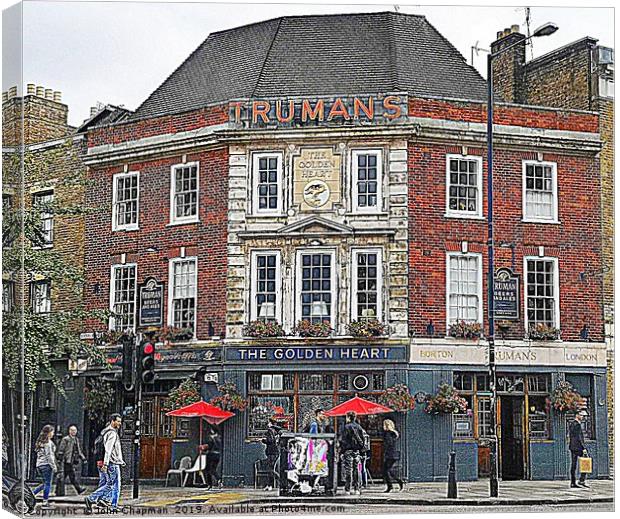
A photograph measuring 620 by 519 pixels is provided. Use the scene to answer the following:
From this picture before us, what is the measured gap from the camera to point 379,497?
19375 millimetres

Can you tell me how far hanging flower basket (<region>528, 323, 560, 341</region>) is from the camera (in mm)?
20734

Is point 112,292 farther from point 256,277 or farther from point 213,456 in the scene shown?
point 213,456

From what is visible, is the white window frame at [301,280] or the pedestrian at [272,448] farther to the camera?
the white window frame at [301,280]

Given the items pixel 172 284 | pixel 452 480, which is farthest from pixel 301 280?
pixel 452 480

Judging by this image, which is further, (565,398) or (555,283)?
(555,283)

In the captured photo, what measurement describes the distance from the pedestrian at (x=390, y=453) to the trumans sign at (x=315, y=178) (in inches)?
150

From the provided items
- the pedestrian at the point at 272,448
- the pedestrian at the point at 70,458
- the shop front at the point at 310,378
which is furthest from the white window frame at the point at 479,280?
the pedestrian at the point at 70,458

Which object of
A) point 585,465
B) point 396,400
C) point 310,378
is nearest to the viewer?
point 396,400

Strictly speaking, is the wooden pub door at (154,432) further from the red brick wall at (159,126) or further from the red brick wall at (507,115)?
the red brick wall at (507,115)

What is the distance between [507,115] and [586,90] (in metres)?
1.62

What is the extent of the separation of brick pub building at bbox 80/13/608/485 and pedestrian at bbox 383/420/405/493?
0.15 m

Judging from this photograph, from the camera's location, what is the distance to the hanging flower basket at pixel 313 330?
792 inches

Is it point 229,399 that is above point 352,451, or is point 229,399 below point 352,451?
above

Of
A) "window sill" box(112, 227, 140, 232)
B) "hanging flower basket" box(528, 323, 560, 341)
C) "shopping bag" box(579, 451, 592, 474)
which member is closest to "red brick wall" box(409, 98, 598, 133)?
"hanging flower basket" box(528, 323, 560, 341)
